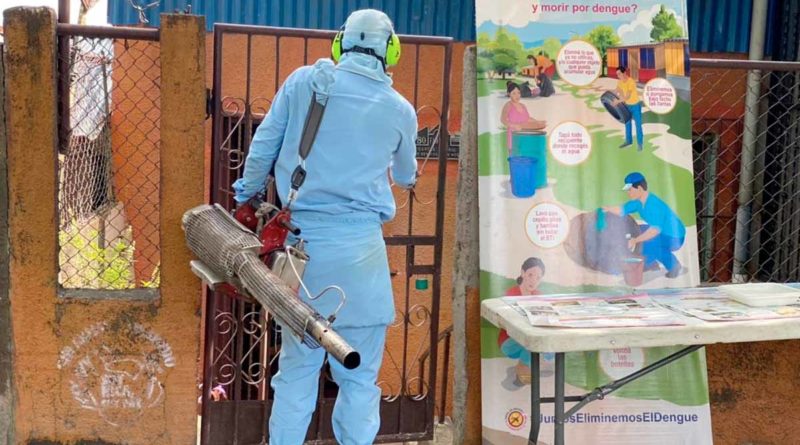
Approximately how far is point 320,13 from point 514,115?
3013 mm

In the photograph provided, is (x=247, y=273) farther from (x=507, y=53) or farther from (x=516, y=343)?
(x=507, y=53)

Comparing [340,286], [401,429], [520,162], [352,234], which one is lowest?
[401,429]

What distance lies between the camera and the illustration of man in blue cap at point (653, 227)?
3.89 meters

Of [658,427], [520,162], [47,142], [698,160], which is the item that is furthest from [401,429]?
[698,160]

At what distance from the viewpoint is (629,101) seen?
387 cm

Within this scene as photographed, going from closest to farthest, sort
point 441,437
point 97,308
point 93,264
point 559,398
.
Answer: point 559,398 → point 97,308 → point 441,437 → point 93,264

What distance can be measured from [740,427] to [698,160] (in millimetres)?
2825

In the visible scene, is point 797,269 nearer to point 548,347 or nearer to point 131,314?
point 548,347

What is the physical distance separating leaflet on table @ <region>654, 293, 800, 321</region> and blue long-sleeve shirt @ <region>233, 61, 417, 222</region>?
1362mm

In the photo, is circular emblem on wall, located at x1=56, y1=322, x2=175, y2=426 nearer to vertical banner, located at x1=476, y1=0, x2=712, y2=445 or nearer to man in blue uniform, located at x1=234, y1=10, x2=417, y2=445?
man in blue uniform, located at x1=234, y1=10, x2=417, y2=445

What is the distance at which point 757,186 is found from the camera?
5969 mm

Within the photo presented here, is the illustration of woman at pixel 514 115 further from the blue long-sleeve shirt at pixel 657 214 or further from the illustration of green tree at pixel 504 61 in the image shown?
the blue long-sleeve shirt at pixel 657 214

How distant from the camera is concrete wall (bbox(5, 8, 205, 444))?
366 centimetres

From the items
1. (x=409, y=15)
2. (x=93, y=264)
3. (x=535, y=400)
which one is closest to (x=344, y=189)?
(x=535, y=400)
